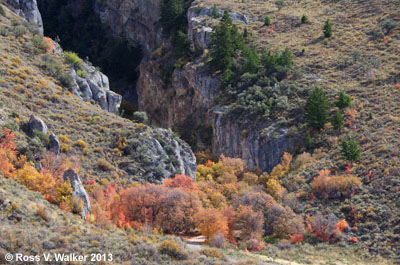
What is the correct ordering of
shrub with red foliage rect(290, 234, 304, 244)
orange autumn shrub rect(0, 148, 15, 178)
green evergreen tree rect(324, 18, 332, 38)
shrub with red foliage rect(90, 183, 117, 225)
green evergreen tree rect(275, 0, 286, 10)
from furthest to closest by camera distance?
green evergreen tree rect(275, 0, 286, 10) → green evergreen tree rect(324, 18, 332, 38) → shrub with red foliage rect(290, 234, 304, 244) → shrub with red foliage rect(90, 183, 117, 225) → orange autumn shrub rect(0, 148, 15, 178)

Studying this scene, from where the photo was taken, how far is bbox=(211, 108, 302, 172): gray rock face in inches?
2219

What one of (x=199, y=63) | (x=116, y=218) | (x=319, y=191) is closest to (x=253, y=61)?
(x=199, y=63)

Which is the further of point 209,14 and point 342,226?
point 209,14

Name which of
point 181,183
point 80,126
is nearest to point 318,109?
point 181,183

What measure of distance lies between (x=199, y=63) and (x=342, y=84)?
2157 cm

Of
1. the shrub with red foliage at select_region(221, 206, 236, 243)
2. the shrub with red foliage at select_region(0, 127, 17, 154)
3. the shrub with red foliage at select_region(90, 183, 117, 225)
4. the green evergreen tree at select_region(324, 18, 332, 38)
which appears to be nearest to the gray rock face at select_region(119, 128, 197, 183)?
the shrub with red foliage at select_region(90, 183, 117, 225)

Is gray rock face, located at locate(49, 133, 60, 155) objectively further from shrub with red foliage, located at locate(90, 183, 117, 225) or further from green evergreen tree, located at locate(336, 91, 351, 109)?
green evergreen tree, located at locate(336, 91, 351, 109)

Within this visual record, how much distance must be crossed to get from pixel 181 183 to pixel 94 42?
60656 millimetres

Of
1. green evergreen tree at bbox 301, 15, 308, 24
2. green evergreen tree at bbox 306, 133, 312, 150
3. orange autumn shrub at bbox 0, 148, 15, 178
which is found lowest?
orange autumn shrub at bbox 0, 148, 15, 178

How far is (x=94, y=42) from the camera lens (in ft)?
322

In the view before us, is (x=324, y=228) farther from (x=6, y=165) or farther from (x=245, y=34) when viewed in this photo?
(x=245, y=34)

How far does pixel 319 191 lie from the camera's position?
158 ft

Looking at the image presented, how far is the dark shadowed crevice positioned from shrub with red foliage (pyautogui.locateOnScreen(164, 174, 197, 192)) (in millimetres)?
39100

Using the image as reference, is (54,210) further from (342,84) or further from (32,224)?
(342,84)
